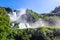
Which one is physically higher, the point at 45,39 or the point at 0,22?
the point at 0,22

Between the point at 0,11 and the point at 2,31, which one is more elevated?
the point at 0,11

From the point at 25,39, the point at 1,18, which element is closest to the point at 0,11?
the point at 1,18

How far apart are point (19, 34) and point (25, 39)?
2907 centimetres

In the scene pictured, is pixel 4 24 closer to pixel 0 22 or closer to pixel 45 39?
pixel 0 22

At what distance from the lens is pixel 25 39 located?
129125 mm

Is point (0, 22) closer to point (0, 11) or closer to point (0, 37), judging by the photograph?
point (0, 37)

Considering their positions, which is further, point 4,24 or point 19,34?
point 19,34

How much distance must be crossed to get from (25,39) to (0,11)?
7452cm

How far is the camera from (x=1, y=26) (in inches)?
1858

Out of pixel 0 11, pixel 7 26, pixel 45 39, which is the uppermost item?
pixel 0 11

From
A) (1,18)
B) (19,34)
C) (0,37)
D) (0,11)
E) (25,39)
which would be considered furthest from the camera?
(19,34)

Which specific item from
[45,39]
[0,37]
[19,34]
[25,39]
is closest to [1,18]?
[0,37]

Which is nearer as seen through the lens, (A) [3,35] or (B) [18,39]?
(A) [3,35]

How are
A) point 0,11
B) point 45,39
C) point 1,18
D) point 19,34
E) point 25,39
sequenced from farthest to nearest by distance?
point 45,39
point 19,34
point 25,39
point 0,11
point 1,18
